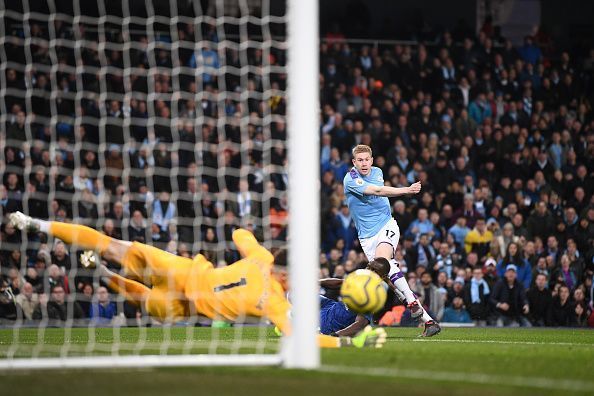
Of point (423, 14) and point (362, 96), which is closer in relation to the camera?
point (362, 96)

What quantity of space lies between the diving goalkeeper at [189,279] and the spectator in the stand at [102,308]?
248 inches

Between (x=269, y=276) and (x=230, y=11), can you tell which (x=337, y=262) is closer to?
(x=230, y=11)

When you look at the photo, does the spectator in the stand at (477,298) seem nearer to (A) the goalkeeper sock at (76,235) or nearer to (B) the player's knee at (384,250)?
(B) the player's knee at (384,250)

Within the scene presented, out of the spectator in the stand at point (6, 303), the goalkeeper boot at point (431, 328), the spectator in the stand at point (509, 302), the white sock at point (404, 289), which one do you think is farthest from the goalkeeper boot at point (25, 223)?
the spectator in the stand at point (509, 302)

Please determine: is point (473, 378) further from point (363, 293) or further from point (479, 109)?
point (479, 109)

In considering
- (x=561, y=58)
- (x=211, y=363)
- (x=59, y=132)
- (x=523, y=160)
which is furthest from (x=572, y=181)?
(x=211, y=363)

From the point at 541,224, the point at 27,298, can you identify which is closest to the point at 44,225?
the point at 27,298

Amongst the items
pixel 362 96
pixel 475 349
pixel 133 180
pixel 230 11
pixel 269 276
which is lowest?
pixel 475 349

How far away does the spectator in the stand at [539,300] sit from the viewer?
728 inches

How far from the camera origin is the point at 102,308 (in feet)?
53.3

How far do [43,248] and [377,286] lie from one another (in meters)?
7.19

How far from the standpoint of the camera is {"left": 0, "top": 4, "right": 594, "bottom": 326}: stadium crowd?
51.1 ft

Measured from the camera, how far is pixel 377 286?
382 inches

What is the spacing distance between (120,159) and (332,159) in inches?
199
